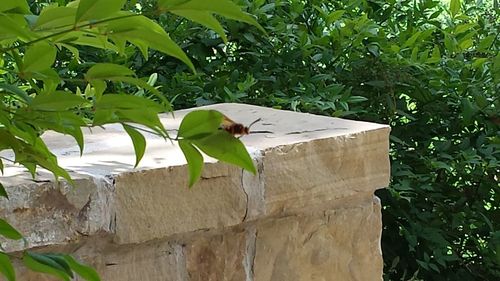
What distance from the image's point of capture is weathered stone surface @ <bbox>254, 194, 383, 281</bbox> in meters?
1.54

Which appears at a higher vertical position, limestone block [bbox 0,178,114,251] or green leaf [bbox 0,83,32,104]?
green leaf [bbox 0,83,32,104]

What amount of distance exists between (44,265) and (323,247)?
1.03 meters

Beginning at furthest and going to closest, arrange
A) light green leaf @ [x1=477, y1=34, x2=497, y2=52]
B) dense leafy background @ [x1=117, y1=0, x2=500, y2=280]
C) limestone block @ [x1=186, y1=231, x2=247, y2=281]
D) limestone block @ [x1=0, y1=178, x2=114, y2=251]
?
1. light green leaf @ [x1=477, y1=34, x2=497, y2=52]
2. dense leafy background @ [x1=117, y1=0, x2=500, y2=280]
3. limestone block @ [x1=186, y1=231, x2=247, y2=281]
4. limestone block @ [x1=0, y1=178, x2=114, y2=251]

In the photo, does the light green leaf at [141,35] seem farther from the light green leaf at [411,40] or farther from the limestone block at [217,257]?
the light green leaf at [411,40]

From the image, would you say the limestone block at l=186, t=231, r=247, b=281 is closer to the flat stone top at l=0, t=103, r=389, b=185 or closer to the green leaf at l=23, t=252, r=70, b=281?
the flat stone top at l=0, t=103, r=389, b=185

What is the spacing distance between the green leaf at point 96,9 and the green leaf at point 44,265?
0.19 metres

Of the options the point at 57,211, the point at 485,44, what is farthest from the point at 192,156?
the point at 485,44

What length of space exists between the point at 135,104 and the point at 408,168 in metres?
1.88

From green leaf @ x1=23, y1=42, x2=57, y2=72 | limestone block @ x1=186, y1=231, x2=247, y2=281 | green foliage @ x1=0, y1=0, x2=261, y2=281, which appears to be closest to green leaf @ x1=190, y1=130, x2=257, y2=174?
green foliage @ x1=0, y1=0, x2=261, y2=281

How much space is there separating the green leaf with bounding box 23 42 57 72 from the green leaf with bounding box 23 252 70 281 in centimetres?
13

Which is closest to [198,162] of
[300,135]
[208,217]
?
[208,217]

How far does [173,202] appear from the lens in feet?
4.42

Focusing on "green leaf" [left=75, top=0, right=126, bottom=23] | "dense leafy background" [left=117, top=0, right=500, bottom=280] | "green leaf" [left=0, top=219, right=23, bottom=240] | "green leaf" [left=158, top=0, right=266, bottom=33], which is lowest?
"dense leafy background" [left=117, top=0, right=500, bottom=280]

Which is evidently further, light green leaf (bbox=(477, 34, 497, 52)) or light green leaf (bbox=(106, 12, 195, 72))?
light green leaf (bbox=(477, 34, 497, 52))
